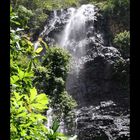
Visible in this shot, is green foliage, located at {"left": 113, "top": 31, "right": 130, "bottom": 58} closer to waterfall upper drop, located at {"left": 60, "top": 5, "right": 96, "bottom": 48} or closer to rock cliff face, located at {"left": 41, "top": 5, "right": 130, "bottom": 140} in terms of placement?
rock cliff face, located at {"left": 41, "top": 5, "right": 130, "bottom": 140}

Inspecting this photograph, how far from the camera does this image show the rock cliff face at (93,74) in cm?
1351

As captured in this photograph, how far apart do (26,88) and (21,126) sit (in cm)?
23

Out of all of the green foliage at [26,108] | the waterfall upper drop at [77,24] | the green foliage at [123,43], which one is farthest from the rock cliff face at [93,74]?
the green foliage at [26,108]

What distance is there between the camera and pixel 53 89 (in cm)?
1312

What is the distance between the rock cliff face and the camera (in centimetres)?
1351

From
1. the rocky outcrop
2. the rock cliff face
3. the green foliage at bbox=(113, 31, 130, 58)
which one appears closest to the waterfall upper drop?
the rock cliff face

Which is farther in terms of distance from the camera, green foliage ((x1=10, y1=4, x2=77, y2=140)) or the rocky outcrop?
the rocky outcrop

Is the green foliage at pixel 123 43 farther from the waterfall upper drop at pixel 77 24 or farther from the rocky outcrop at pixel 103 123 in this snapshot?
the rocky outcrop at pixel 103 123

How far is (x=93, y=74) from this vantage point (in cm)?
1563

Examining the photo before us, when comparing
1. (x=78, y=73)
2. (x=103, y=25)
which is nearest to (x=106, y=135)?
(x=78, y=73)

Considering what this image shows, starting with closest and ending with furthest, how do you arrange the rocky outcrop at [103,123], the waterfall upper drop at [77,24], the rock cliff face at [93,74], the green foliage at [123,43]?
the rocky outcrop at [103,123], the rock cliff face at [93,74], the green foliage at [123,43], the waterfall upper drop at [77,24]

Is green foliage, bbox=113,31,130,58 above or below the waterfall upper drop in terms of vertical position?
below

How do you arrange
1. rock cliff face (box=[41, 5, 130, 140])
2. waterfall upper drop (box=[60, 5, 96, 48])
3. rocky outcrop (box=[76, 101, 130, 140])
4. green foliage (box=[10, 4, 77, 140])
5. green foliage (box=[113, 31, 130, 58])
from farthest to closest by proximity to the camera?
waterfall upper drop (box=[60, 5, 96, 48]) → green foliage (box=[113, 31, 130, 58]) → rock cliff face (box=[41, 5, 130, 140]) → rocky outcrop (box=[76, 101, 130, 140]) → green foliage (box=[10, 4, 77, 140])

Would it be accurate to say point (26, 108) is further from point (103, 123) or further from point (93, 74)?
point (93, 74)
